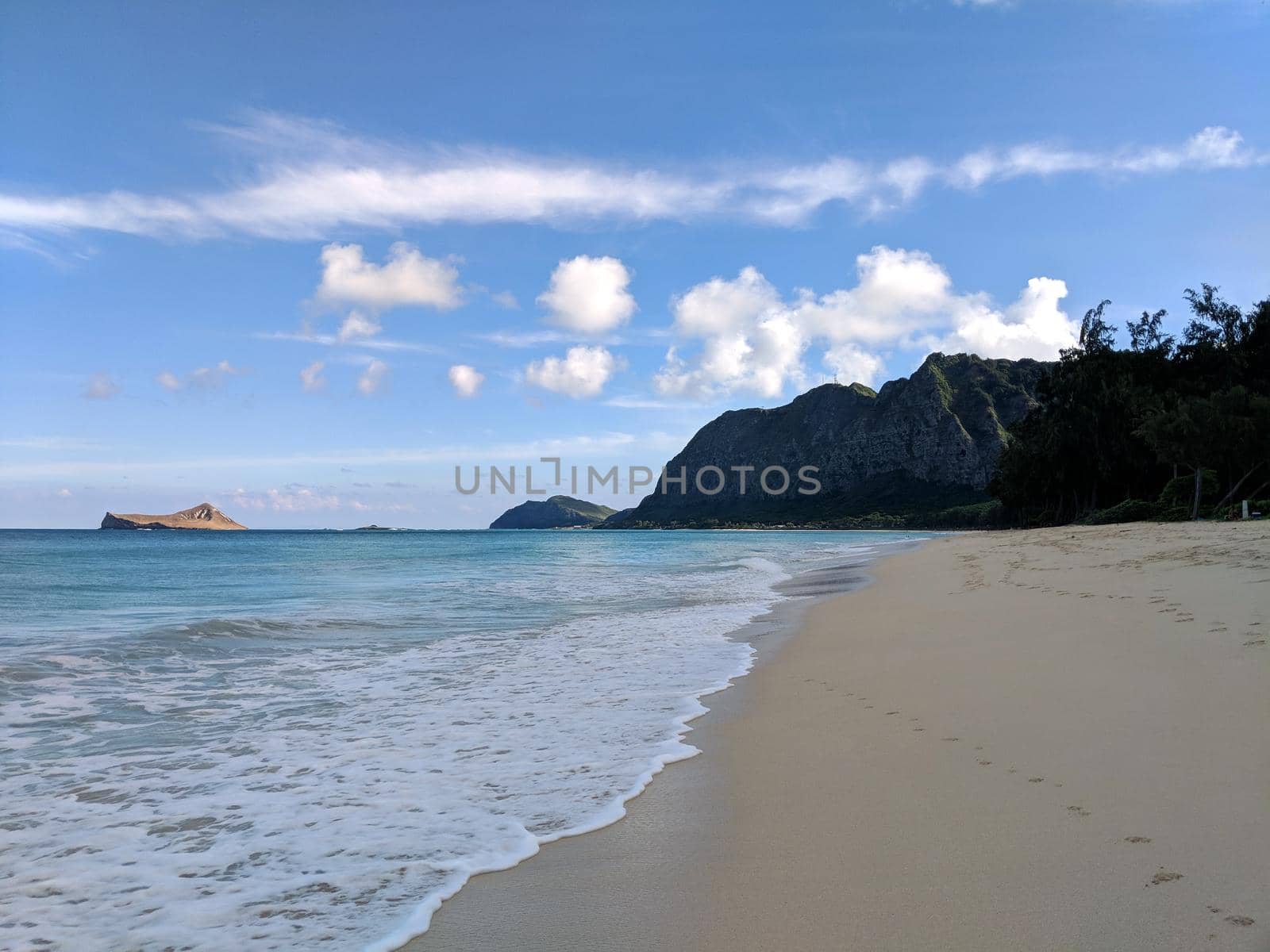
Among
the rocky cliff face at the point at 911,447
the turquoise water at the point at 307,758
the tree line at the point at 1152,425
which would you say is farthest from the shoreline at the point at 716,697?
the rocky cliff face at the point at 911,447

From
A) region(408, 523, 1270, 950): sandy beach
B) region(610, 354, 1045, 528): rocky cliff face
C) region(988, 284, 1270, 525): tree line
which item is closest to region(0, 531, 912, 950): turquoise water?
region(408, 523, 1270, 950): sandy beach

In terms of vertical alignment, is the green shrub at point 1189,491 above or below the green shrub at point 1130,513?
above

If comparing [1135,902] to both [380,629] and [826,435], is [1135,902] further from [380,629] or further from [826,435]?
[826,435]

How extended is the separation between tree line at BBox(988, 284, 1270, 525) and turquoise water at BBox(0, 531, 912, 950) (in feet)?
122

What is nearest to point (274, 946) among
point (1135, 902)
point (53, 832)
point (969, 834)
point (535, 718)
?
point (53, 832)

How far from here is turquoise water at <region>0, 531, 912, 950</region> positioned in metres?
3.31

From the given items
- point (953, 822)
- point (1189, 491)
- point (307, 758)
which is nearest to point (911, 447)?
point (1189, 491)

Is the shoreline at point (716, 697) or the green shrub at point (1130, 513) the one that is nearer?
the shoreline at point (716, 697)

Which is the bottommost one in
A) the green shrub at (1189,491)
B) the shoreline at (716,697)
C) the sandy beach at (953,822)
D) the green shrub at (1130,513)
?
the shoreline at (716,697)

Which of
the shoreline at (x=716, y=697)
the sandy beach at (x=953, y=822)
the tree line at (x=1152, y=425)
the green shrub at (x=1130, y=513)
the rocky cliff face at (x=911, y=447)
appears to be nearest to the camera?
the sandy beach at (x=953, y=822)

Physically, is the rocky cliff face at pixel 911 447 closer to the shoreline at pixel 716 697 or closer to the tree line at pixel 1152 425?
the tree line at pixel 1152 425

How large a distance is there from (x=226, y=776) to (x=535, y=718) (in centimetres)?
231

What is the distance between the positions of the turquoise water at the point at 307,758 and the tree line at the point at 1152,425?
1468 inches

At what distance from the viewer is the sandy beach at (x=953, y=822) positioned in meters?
2.71
